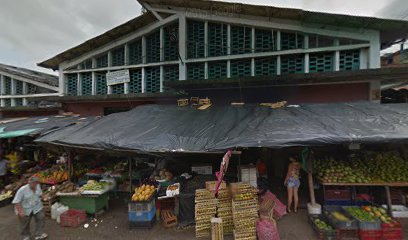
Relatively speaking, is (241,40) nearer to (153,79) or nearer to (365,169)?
(153,79)

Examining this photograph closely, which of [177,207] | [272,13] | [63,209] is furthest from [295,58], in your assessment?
[63,209]

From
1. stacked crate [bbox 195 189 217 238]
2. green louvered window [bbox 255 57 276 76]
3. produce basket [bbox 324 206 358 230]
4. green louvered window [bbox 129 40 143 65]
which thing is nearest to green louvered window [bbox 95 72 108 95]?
green louvered window [bbox 129 40 143 65]

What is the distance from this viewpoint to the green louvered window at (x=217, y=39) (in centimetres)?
833

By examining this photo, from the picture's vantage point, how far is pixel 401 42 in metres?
7.58

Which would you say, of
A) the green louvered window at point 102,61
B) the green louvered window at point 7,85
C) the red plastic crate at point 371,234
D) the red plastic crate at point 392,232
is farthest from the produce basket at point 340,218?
the green louvered window at point 7,85

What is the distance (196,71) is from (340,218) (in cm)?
710

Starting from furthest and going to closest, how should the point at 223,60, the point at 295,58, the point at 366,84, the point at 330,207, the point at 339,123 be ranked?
1. the point at 223,60
2. the point at 295,58
3. the point at 366,84
4. the point at 330,207
5. the point at 339,123

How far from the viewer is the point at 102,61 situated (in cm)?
1012

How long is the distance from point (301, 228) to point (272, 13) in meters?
7.38

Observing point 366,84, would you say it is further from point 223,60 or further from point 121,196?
point 121,196

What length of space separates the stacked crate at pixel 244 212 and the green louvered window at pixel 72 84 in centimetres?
995

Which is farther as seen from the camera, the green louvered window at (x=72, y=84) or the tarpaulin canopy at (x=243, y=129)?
the green louvered window at (x=72, y=84)

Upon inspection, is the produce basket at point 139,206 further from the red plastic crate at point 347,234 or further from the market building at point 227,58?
the red plastic crate at point 347,234

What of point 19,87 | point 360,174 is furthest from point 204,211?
point 19,87
